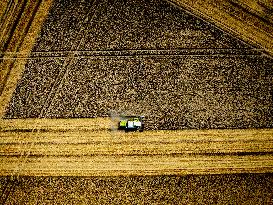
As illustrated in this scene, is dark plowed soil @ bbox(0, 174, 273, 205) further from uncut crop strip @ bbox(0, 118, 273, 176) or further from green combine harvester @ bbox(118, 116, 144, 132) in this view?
green combine harvester @ bbox(118, 116, 144, 132)

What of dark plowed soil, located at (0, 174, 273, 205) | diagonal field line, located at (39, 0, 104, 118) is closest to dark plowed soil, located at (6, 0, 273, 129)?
diagonal field line, located at (39, 0, 104, 118)

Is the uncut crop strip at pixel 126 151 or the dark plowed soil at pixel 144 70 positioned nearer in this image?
the uncut crop strip at pixel 126 151

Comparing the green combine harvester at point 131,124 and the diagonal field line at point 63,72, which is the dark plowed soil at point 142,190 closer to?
the green combine harvester at point 131,124

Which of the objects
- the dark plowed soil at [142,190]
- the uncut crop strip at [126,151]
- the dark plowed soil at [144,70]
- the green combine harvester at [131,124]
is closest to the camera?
the dark plowed soil at [142,190]

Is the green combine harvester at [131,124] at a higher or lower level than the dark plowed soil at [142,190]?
higher

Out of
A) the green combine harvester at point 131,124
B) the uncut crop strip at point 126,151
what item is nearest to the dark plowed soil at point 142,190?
the uncut crop strip at point 126,151

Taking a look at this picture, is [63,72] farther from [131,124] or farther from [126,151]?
[126,151]

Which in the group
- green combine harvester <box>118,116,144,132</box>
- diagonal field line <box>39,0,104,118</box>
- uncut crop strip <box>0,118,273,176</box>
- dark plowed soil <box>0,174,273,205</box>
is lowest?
dark plowed soil <box>0,174,273,205</box>

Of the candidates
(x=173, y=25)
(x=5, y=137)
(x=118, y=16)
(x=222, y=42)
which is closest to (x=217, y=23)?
(x=222, y=42)
